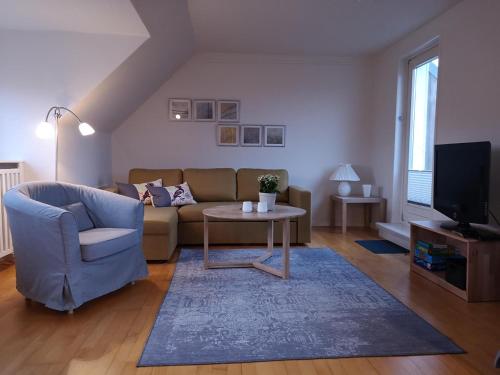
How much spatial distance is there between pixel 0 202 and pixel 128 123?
82.1 inches

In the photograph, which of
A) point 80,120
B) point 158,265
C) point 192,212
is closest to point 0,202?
point 80,120

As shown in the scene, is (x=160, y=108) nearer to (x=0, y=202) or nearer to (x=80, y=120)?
(x=80, y=120)

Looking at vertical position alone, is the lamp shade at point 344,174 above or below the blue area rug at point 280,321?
above

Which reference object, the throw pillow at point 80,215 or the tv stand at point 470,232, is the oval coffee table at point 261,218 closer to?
the throw pillow at point 80,215

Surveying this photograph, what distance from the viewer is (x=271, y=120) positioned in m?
4.91

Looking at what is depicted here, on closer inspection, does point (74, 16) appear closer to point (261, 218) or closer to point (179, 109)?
point (179, 109)

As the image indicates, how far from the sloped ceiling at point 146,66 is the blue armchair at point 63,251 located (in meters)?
1.29

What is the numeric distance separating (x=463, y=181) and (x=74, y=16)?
332cm

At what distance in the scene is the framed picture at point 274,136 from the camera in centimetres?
489

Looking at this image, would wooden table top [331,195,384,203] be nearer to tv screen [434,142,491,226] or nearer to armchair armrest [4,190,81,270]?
tv screen [434,142,491,226]

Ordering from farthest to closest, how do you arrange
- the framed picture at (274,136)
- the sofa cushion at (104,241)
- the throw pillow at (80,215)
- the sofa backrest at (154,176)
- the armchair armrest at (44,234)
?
the framed picture at (274,136)
the sofa backrest at (154,176)
the throw pillow at (80,215)
the sofa cushion at (104,241)
the armchair armrest at (44,234)

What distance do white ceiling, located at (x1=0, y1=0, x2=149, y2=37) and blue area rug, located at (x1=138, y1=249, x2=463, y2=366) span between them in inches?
85.1

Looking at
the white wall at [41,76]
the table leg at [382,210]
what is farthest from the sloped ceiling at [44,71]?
the table leg at [382,210]

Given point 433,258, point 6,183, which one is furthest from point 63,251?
point 433,258
